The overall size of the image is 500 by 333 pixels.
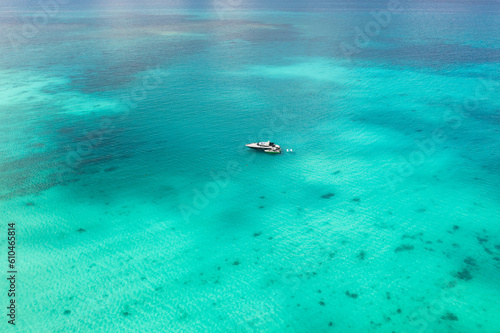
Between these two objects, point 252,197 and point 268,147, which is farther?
point 268,147

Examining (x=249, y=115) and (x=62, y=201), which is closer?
(x=62, y=201)

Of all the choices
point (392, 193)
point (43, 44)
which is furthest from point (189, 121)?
point (43, 44)

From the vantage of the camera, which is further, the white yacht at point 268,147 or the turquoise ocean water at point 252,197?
the white yacht at point 268,147

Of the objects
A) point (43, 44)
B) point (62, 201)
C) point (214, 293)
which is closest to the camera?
point (214, 293)

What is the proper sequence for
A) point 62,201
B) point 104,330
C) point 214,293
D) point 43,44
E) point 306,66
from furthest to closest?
point 43,44 < point 306,66 < point 62,201 < point 214,293 < point 104,330

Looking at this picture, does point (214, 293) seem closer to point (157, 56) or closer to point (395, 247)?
point (395, 247)

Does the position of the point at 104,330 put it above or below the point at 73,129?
below

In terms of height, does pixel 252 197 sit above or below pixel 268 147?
below

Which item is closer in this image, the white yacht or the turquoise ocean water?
the turquoise ocean water
